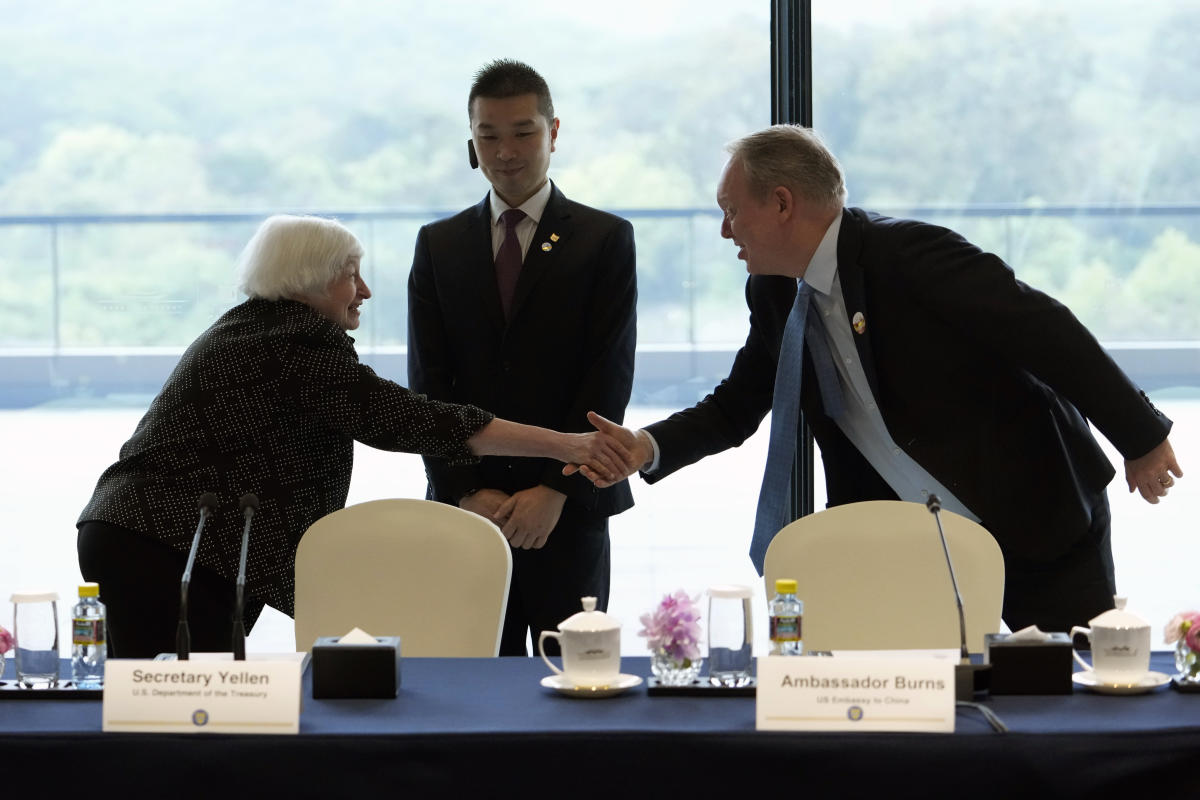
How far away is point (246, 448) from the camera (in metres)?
2.94

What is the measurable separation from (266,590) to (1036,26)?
10.8 ft

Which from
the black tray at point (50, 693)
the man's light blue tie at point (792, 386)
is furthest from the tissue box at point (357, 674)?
the man's light blue tie at point (792, 386)

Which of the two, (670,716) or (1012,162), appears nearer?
(670,716)

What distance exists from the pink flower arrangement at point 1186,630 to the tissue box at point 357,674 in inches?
45.6

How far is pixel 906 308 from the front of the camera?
2.96m

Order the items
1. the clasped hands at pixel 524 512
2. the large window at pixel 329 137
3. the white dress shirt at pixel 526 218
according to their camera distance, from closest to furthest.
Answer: the clasped hands at pixel 524 512
the white dress shirt at pixel 526 218
the large window at pixel 329 137

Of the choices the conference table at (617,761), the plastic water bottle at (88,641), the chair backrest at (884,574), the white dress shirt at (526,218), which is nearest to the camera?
the conference table at (617,761)

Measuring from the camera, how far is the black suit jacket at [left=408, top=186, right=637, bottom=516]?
11.1 ft

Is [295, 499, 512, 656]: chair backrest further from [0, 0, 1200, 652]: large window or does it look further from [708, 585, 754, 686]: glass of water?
[0, 0, 1200, 652]: large window

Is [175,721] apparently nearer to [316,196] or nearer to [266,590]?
[266,590]

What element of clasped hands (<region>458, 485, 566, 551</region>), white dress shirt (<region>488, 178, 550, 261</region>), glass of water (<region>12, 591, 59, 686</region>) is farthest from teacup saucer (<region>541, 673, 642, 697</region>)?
white dress shirt (<region>488, 178, 550, 261</region>)

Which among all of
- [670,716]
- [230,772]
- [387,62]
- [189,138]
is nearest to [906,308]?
[670,716]

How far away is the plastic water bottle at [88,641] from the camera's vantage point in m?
2.22

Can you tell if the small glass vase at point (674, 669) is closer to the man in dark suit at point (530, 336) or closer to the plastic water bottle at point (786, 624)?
the plastic water bottle at point (786, 624)
